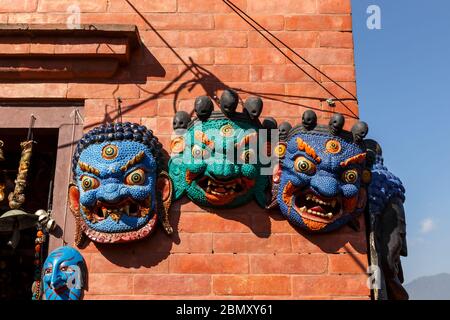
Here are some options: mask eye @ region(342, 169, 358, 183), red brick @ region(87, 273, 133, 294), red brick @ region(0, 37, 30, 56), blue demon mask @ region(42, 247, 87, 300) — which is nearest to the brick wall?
red brick @ region(87, 273, 133, 294)

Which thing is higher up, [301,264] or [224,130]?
[224,130]

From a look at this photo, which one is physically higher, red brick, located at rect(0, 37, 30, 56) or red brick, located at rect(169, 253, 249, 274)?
red brick, located at rect(0, 37, 30, 56)

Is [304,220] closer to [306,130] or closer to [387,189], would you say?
[306,130]

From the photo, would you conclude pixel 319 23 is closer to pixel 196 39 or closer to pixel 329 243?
pixel 196 39

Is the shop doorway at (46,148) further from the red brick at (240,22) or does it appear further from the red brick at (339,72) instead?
the red brick at (339,72)

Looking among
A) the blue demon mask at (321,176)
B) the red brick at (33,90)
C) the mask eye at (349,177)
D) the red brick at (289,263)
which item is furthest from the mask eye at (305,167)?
the red brick at (33,90)

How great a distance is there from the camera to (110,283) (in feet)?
16.6

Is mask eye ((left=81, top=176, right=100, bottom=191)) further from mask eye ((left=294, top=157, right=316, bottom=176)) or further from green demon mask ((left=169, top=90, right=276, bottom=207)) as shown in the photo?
mask eye ((left=294, top=157, right=316, bottom=176))

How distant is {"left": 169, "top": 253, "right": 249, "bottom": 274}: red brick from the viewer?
201 inches

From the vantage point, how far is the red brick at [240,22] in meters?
5.82
